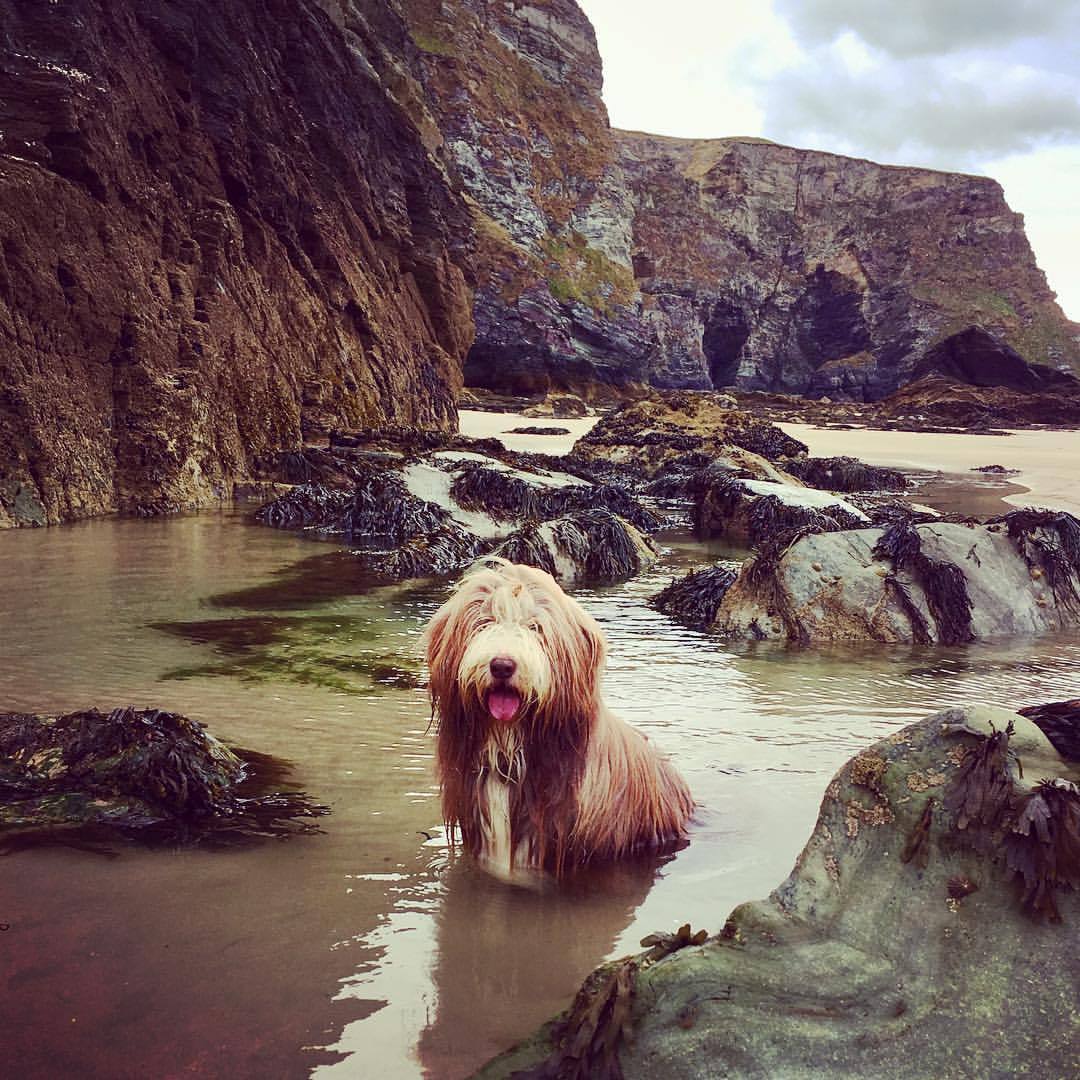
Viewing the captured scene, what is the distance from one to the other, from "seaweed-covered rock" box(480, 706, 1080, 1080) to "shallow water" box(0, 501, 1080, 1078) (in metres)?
0.43

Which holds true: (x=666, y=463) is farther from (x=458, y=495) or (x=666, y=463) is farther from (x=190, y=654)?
(x=190, y=654)

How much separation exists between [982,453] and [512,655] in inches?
1105

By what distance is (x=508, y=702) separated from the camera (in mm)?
2750

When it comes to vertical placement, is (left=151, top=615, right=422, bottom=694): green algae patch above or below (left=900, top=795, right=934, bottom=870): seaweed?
below

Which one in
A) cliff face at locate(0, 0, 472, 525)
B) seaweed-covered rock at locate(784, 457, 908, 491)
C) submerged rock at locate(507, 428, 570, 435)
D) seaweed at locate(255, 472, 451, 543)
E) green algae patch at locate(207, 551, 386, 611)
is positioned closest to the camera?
green algae patch at locate(207, 551, 386, 611)

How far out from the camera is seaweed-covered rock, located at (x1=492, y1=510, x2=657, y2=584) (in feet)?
29.1

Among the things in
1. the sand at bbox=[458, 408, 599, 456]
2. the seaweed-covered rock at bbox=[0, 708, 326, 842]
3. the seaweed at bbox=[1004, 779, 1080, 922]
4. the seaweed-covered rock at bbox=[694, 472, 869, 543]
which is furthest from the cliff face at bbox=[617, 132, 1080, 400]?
the seaweed at bbox=[1004, 779, 1080, 922]

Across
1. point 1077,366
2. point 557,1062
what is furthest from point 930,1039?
point 1077,366

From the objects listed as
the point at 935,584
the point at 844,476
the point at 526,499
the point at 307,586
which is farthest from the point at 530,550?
the point at 844,476

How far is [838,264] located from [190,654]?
101 meters

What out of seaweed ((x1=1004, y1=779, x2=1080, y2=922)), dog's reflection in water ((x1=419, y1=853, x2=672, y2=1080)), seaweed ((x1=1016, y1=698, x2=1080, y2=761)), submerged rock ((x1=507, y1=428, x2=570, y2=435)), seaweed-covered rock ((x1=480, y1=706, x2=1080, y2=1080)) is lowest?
dog's reflection in water ((x1=419, y1=853, x2=672, y2=1080))

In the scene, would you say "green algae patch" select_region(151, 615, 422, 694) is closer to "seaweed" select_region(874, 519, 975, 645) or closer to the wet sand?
"seaweed" select_region(874, 519, 975, 645)

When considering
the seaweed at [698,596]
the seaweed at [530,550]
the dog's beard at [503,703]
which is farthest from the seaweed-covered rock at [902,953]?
the seaweed at [530,550]

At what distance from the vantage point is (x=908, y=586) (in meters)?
6.61
